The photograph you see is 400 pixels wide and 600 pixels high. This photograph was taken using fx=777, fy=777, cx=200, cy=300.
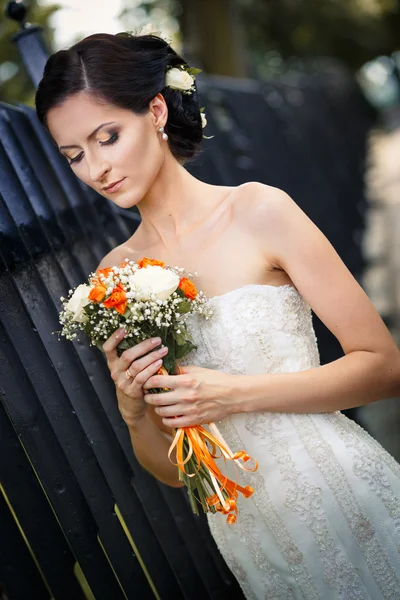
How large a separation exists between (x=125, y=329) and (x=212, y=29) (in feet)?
51.8

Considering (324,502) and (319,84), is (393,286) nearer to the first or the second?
(324,502)

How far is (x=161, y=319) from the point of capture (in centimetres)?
258

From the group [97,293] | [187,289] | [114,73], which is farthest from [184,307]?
[114,73]

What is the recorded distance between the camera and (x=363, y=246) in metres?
12.0

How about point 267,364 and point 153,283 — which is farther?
point 267,364

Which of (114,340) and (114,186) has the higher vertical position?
(114,186)

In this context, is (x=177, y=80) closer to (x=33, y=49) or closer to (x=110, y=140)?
(x=110, y=140)

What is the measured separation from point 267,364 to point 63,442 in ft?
3.04

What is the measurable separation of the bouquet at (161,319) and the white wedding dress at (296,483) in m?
0.13

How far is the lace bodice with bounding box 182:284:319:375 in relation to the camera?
282cm

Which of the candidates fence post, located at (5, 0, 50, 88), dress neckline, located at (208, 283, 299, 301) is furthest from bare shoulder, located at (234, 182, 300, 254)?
fence post, located at (5, 0, 50, 88)

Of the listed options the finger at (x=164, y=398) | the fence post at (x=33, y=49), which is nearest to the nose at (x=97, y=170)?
the finger at (x=164, y=398)

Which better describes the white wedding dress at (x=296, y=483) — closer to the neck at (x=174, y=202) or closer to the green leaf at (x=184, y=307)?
the green leaf at (x=184, y=307)

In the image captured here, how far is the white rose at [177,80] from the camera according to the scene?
3088 mm
